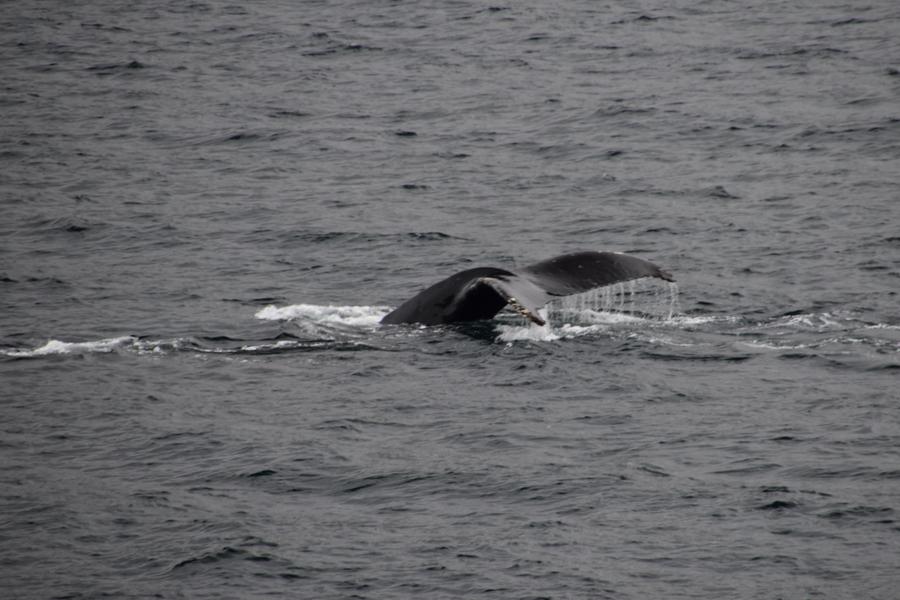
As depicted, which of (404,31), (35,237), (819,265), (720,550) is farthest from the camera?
(404,31)

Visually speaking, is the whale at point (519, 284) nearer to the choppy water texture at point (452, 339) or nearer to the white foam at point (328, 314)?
the choppy water texture at point (452, 339)

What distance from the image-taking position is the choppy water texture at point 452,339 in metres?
10.2

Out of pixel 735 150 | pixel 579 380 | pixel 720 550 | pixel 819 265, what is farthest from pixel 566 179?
pixel 720 550

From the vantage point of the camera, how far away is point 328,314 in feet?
52.0

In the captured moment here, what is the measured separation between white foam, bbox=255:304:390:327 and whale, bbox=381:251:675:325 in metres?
0.81

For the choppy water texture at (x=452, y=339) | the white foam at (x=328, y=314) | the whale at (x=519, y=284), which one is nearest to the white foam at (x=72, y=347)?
the choppy water texture at (x=452, y=339)

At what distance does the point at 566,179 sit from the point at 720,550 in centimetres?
1400

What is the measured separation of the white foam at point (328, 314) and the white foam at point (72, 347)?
5.44ft

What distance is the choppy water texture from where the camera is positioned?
10.2 meters

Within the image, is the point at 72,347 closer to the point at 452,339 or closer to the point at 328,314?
the point at 328,314

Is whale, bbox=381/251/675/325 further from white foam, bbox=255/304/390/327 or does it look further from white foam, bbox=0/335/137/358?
white foam, bbox=0/335/137/358

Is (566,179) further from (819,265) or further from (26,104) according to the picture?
(26,104)

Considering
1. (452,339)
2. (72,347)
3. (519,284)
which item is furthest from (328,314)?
(519,284)

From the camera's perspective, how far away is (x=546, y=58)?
3362cm
